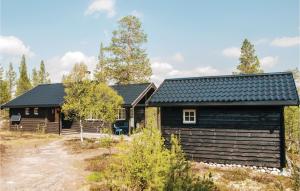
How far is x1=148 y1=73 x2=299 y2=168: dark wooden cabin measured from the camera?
1583 centimetres

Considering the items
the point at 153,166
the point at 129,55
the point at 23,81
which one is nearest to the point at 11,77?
the point at 23,81

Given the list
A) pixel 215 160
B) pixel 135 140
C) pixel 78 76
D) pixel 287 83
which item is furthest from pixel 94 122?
pixel 135 140

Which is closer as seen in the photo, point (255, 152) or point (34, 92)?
point (255, 152)

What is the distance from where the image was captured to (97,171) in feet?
51.1

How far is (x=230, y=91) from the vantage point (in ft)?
57.5

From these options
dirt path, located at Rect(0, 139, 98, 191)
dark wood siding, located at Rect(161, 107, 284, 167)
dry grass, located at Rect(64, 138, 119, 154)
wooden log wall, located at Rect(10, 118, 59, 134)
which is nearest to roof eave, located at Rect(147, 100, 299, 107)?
dark wood siding, located at Rect(161, 107, 284, 167)

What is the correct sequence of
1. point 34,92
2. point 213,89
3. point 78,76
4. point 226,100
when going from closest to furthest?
point 226,100, point 213,89, point 78,76, point 34,92

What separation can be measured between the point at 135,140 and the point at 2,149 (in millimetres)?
17589

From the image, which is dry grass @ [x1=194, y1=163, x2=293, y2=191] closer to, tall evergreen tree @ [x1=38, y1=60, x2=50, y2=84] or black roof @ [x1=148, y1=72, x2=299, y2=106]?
black roof @ [x1=148, y1=72, x2=299, y2=106]

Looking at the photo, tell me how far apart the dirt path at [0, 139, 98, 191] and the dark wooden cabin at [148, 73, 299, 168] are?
599cm

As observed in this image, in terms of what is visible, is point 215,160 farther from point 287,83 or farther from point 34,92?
point 34,92

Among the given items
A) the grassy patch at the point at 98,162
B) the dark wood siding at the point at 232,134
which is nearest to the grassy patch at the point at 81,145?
the grassy patch at the point at 98,162

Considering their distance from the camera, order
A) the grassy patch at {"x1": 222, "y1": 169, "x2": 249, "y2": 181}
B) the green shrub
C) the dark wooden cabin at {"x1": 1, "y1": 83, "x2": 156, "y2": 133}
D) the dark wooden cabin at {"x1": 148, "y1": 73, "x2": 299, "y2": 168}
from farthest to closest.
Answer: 1. the dark wooden cabin at {"x1": 1, "y1": 83, "x2": 156, "y2": 133}
2. the dark wooden cabin at {"x1": 148, "y1": 73, "x2": 299, "y2": 168}
3. the grassy patch at {"x1": 222, "y1": 169, "x2": 249, "y2": 181}
4. the green shrub

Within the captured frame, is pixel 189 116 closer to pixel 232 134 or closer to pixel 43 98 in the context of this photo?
pixel 232 134
